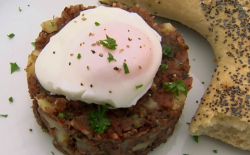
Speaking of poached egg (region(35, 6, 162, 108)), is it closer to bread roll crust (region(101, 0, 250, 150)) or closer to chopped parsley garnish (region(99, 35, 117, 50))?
chopped parsley garnish (region(99, 35, 117, 50))

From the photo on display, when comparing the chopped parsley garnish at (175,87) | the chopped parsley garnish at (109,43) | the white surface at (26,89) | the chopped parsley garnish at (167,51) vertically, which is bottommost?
the white surface at (26,89)

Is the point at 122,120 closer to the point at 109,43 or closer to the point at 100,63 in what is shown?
the point at 100,63

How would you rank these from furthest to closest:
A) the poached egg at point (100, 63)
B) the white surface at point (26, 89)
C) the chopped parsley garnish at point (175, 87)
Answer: the white surface at point (26, 89) → the chopped parsley garnish at point (175, 87) → the poached egg at point (100, 63)

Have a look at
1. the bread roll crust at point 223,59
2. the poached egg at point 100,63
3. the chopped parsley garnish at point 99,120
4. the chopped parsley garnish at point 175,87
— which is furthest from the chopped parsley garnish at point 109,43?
the bread roll crust at point 223,59

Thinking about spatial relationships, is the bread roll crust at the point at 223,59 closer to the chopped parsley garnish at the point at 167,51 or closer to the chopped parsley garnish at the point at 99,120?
the chopped parsley garnish at the point at 167,51

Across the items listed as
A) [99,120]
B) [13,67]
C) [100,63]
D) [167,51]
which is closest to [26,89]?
[13,67]

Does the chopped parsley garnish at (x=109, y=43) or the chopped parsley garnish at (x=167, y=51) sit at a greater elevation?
the chopped parsley garnish at (x=109, y=43)

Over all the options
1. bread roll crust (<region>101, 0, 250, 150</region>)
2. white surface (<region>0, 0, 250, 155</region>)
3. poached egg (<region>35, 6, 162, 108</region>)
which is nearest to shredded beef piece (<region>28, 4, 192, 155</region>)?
poached egg (<region>35, 6, 162, 108</region>)
